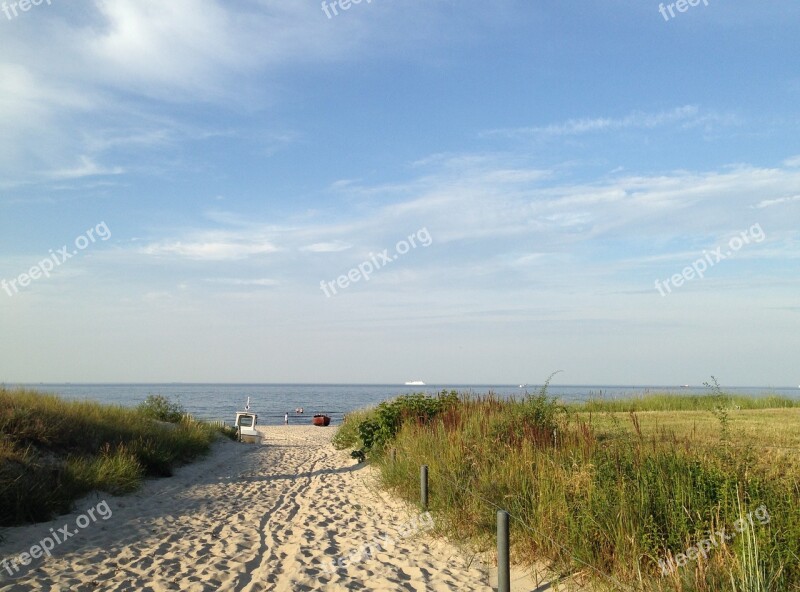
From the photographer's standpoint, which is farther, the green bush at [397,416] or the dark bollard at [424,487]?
the green bush at [397,416]

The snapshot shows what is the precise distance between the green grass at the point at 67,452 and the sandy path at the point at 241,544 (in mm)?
362

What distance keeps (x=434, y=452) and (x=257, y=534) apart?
10.3 feet

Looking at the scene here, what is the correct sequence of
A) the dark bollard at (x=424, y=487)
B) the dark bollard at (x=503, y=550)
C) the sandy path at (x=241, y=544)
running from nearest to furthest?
the dark bollard at (x=503, y=550), the sandy path at (x=241, y=544), the dark bollard at (x=424, y=487)

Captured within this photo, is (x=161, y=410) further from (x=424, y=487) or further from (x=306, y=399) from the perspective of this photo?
(x=306, y=399)

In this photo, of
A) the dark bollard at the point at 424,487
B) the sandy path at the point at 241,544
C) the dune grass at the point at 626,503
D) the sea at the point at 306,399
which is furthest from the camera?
the sea at the point at 306,399

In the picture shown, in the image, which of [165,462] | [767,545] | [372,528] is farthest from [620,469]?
[165,462]

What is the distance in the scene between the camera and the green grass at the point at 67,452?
28.7ft

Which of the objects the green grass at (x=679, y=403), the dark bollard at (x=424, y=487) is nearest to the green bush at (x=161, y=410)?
the dark bollard at (x=424, y=487)

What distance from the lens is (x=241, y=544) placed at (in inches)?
318

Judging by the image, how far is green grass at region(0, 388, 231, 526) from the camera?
344 inches

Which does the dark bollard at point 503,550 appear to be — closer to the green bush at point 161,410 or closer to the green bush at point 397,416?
the green bush at point 397,416

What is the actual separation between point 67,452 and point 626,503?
10298 mm

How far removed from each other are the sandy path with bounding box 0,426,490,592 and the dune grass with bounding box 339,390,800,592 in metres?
0.76

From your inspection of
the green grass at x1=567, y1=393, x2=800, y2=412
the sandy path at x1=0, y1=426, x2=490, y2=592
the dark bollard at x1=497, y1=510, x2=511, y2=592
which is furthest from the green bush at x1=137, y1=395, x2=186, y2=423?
the dark bollard at x1=497, y1=510, x2=511, y2=592
